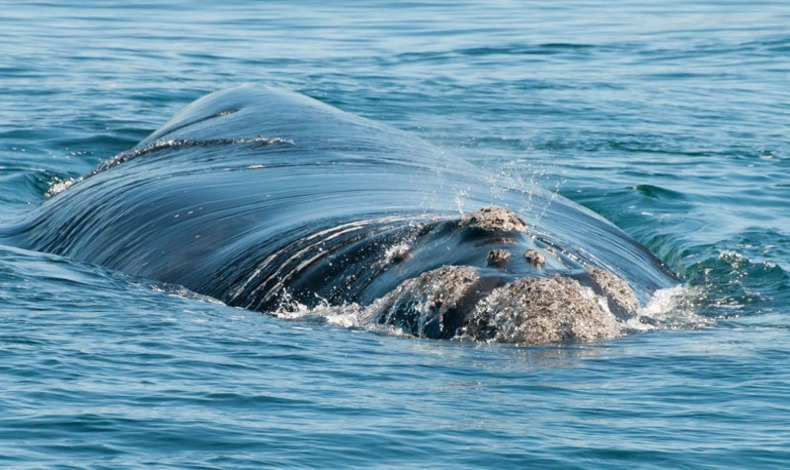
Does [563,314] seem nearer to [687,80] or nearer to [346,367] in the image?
[346,367]

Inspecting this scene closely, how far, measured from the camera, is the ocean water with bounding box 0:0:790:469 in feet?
23.5

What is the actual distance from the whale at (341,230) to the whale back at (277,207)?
2 cm

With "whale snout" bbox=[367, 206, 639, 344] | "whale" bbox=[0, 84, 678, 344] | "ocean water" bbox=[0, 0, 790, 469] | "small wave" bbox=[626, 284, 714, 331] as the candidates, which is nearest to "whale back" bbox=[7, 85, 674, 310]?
"whale" bbox=[0, 84, 678, 344]

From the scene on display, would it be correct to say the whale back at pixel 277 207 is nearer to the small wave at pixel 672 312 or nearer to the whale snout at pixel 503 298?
the small wave at pixel 672 312

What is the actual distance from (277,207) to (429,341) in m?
3.16

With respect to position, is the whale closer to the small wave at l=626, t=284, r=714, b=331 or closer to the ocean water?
the small wave at l=626, t=284, r=714, b=331

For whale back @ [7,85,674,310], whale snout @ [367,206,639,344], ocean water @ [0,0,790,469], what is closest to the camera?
ocean water @ [0,0,790,469]

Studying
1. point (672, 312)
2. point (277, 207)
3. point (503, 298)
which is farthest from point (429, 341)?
point (277, 207)

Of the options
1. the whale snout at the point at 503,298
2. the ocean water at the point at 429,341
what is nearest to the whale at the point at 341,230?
the whale snout at the point at 503,298

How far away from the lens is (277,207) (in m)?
11.4

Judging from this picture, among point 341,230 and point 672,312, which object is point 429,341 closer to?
point 341,230

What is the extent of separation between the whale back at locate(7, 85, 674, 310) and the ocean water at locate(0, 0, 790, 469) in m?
0.41

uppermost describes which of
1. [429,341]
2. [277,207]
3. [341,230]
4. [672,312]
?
[277,207]

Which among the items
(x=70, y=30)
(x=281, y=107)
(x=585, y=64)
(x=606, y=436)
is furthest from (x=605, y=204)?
(x=70, y=30)
